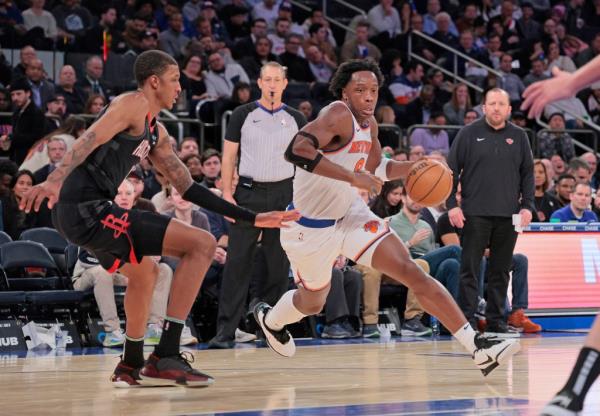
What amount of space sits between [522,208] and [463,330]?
A: 3.97 m

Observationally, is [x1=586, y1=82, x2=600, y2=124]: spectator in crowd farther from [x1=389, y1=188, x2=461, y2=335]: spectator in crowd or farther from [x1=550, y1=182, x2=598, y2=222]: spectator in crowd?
[x1=389, y1=188, x2=461, y2=335]: spectator in crowd

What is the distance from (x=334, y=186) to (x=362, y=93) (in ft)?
2.14

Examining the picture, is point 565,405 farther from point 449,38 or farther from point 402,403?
point 449,38

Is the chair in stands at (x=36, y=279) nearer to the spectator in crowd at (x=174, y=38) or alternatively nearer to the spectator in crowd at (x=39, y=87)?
the spectator in crowd at (x=39, y=87)

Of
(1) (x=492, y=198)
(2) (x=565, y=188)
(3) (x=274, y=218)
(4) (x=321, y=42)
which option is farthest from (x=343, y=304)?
(4) (x=321, y=42)

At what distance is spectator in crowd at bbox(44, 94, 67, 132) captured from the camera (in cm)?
1195

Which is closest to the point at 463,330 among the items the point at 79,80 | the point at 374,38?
the point at 79,80

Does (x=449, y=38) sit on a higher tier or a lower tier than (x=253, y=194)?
higher

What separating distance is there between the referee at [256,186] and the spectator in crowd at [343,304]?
83cm

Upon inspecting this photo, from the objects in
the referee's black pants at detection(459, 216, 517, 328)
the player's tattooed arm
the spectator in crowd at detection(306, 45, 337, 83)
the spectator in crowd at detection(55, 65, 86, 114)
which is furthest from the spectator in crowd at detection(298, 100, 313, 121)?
the player's tattooed arm

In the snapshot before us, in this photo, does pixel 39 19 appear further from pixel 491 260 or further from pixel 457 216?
pixel 491 260

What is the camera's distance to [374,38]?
705 inches

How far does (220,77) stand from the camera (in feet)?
47.4

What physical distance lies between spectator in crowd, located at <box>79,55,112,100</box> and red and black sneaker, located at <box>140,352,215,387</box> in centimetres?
748
